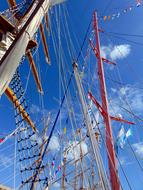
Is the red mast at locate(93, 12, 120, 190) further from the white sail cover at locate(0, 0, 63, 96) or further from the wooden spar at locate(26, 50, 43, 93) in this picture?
the wooden spar at locate(26, 50, 43, 93)

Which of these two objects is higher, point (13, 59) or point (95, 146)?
point (13, 59)

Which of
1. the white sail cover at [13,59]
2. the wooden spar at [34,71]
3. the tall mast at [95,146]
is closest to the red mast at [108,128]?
the tall mast at [95,146]

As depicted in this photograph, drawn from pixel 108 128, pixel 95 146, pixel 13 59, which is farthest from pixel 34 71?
pixel 95 146

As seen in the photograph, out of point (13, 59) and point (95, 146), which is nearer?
point (13, 59)

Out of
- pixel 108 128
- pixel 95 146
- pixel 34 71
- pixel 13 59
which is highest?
pixel 34 71

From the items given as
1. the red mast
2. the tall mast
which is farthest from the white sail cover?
the red mast

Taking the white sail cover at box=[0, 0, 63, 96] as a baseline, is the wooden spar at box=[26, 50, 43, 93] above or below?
above

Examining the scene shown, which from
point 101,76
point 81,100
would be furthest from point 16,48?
point 101,76

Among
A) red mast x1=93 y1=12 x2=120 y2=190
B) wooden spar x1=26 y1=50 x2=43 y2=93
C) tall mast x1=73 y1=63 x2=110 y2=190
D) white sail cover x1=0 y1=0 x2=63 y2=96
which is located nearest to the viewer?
white sail cover x1=0 y1=0 x2=63 y2=96

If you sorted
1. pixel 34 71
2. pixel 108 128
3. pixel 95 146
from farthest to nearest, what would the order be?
pixel 34 71 < pixel 108 128 < pixel 95 146

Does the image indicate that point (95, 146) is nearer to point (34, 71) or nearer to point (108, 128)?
point (108, 128)

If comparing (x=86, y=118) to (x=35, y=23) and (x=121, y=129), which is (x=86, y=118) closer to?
(x=35, y=23)

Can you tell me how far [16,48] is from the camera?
14.2 feet

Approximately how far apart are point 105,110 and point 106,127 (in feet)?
2.67
